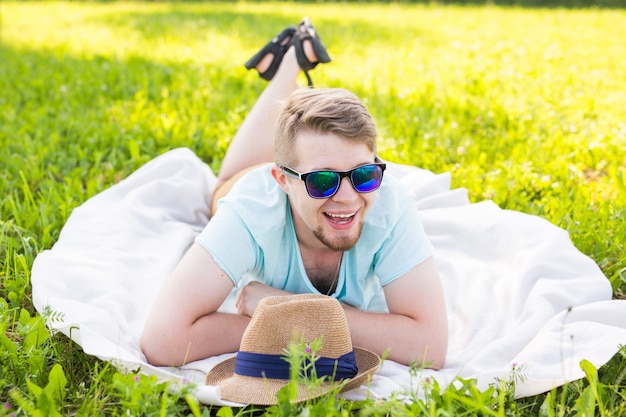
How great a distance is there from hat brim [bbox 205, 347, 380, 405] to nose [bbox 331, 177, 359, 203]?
1.94 ft

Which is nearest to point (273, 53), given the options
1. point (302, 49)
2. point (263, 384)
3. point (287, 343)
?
point (302, 49)

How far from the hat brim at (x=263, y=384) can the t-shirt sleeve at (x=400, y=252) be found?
36 cm

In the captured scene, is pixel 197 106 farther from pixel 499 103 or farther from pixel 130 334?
pixel 130 334

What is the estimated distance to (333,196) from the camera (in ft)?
9.00

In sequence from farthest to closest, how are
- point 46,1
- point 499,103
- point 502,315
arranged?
point 46,1 < point 499,103 < point 502,315

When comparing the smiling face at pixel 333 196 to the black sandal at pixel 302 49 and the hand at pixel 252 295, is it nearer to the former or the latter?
the hand at pixel 252 295

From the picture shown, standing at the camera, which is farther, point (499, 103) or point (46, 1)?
point (46, 1)

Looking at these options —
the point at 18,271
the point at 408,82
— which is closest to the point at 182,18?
the point at 408,82

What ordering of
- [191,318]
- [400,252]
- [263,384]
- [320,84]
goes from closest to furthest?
[263,384] → [191,318] → [400,252] → [320,84]

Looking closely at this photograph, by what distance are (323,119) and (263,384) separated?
103 centimetres

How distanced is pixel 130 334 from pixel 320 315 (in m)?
0.97

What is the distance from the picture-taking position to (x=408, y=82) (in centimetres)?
687

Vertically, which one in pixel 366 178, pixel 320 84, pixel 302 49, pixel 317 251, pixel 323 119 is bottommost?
pixel 317 251

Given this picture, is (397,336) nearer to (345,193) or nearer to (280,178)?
(345,193)
